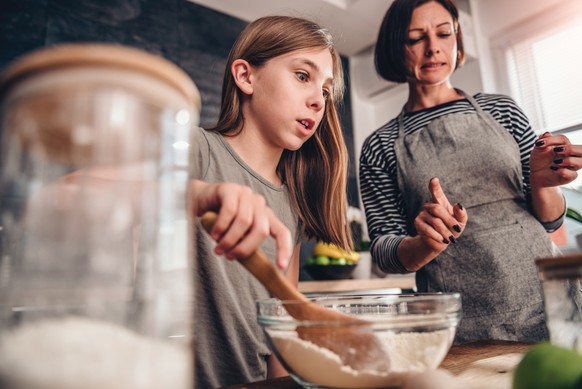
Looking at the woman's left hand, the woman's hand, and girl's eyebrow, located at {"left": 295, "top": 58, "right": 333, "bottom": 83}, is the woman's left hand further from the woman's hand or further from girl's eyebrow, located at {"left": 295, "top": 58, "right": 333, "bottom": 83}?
girl's eyebrow, located at {"left": 295, "top": 58, "right": 333, "bottom": 83}

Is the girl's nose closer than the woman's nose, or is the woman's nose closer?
the girl's nose

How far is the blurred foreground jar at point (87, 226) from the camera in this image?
223mm

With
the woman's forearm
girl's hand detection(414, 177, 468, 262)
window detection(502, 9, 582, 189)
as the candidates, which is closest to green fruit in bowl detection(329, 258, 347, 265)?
the woman's forearm

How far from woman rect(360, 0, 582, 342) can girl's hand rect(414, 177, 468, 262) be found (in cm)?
10

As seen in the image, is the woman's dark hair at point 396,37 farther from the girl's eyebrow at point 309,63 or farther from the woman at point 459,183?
the girl's eyebrow at point 309,63

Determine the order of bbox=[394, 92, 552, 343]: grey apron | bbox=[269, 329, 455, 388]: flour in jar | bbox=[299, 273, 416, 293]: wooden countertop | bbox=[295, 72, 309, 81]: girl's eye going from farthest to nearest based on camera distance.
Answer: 1. bbox=[299, 273, 416, 293]: wooden countertop
2. bbox=[394, 92, 552, 343]: grey apron
3. bbox=[295, 72, 309, 81]: girl's eye
4. bbox=[269, 329, 455, 388]: flour in jar

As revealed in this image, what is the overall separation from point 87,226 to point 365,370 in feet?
0.88

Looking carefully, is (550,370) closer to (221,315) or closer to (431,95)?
(221,315)

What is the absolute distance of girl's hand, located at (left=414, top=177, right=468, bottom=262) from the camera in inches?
31.0

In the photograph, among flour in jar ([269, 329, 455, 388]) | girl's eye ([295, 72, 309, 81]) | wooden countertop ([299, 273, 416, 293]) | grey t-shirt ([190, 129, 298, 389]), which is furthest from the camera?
wooden countertop ([299, 273, 416, 293])

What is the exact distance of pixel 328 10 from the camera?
233 cm

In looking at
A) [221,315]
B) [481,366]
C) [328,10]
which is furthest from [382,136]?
[328,10]

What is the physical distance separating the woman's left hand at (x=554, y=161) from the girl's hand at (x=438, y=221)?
213 millimetres


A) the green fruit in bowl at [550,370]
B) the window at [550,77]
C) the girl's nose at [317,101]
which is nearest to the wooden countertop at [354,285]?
Answer: the girl's nose at [317,101]
